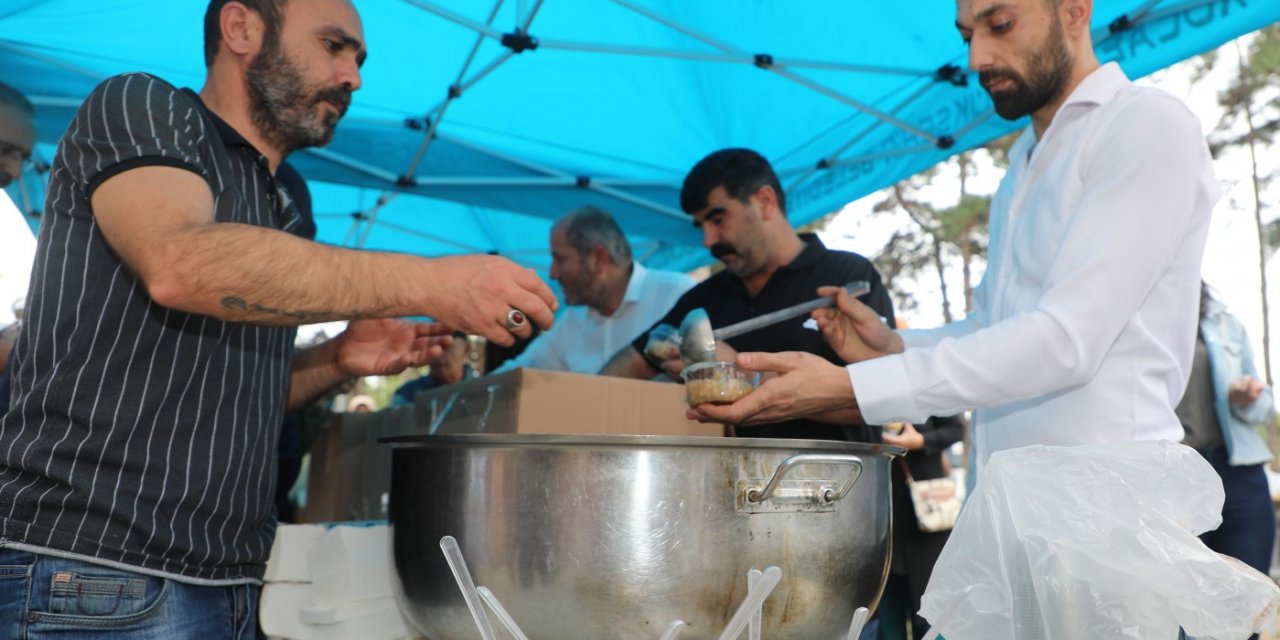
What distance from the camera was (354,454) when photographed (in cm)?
369

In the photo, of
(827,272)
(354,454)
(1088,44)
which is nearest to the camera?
(1088,44)

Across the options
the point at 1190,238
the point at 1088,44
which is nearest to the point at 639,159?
the point at 1088,44

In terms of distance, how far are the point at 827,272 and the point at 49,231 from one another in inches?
81.3

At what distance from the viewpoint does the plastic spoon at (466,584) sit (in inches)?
51.1

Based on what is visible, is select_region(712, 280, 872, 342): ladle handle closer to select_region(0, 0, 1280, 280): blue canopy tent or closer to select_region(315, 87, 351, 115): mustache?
select_region(315, 87, 351, 115): mustache

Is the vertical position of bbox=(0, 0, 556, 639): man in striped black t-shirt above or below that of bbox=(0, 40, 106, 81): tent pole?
below

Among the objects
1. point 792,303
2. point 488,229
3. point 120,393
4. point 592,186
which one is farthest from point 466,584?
point 488,229

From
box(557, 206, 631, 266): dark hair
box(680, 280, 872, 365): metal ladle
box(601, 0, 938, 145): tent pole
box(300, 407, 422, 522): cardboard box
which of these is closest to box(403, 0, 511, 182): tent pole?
box(601, 0, 938, 145): tent pole

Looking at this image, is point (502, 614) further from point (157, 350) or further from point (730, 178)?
point (730, 178)

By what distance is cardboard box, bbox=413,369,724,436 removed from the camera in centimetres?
216

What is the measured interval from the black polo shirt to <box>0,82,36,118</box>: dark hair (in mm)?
2588

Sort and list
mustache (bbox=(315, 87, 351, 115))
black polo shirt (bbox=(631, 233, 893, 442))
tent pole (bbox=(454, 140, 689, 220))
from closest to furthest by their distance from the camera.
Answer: mustache (bbox=(315, 87, 351, 115))
black polo shirt (bbox=(631, 233, 893, 442))
tent pole (bbox=(454, 140, 689, 220))

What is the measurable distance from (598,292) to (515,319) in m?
2.87

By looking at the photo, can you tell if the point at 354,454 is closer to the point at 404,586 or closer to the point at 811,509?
the point at 404,586
